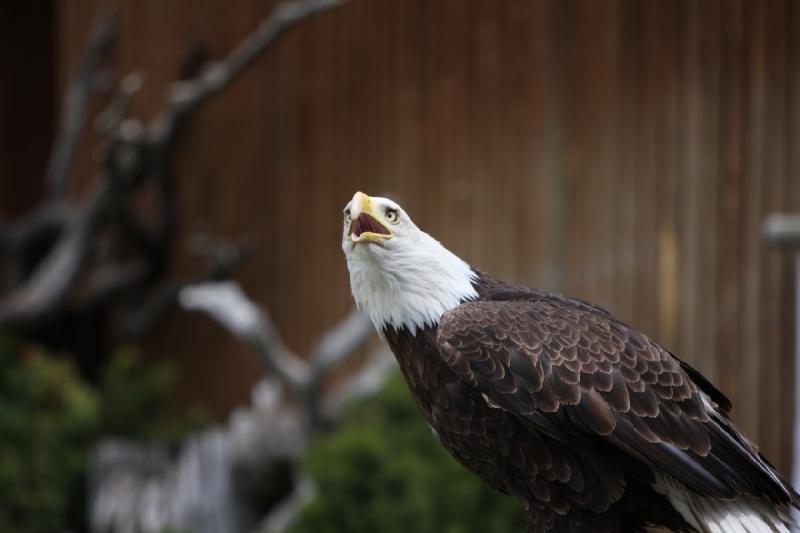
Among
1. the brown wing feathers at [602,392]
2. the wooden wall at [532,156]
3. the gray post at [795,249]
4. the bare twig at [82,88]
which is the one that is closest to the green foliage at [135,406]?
the wooden wall at [532,156]

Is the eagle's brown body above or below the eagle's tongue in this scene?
below

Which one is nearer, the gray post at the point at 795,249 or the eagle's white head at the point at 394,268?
the eagle's white head at the point at 394,268

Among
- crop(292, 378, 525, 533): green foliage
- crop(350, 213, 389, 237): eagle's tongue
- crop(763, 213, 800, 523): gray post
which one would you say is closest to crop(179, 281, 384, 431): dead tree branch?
crop(292, 378, 525, 533): green foliage

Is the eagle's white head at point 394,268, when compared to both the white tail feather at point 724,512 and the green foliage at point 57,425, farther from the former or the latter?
the green foliage at point 57,425

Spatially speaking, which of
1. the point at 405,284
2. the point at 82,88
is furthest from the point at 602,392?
the point at 82,88

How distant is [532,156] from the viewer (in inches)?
200

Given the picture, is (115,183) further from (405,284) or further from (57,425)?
(405,284)

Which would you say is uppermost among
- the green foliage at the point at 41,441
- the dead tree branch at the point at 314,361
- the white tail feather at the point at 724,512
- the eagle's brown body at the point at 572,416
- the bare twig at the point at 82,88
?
the bare twig at the point at 82,88

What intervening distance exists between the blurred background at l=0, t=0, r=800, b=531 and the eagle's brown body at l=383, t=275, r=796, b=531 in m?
1.89

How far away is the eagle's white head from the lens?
217cm

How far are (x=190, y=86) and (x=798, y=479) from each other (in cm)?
375

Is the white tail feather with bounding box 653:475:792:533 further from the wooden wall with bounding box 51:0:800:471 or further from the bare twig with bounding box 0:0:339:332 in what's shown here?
the bare twig with bounding box 0:0:339:332

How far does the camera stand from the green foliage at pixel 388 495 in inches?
161

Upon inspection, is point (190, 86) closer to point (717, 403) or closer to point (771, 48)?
point (771, 48)
